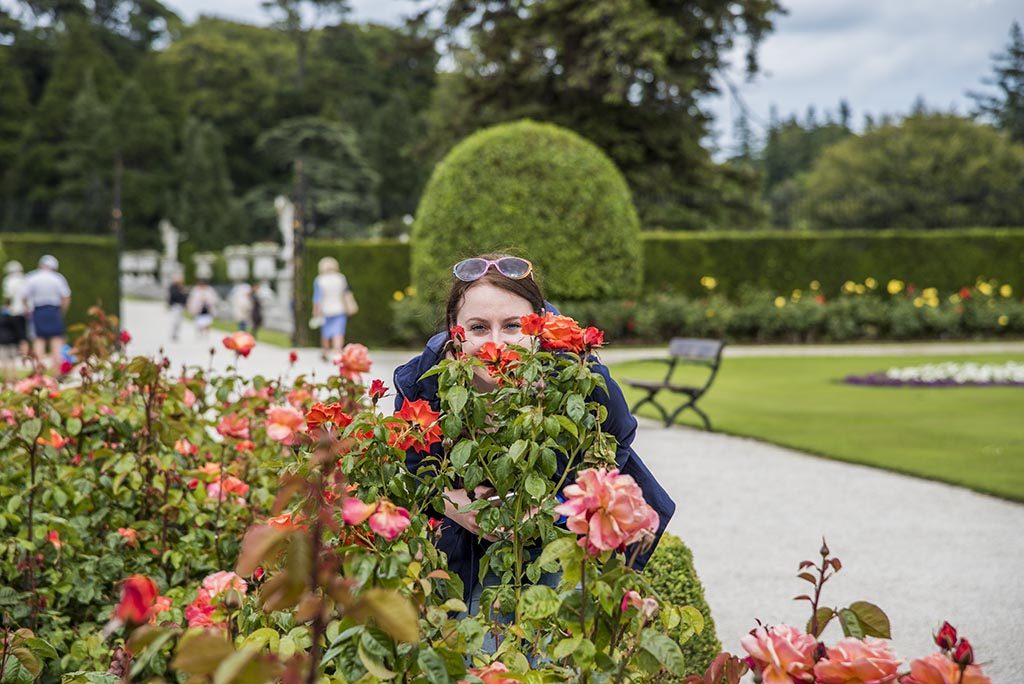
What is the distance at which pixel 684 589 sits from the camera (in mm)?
3275

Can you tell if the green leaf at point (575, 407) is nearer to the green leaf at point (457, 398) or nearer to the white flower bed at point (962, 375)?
the green leaf at point (457, 398)

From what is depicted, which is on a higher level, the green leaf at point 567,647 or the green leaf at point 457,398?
the green leaf at point 457,398

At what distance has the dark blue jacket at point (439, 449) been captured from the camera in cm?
204

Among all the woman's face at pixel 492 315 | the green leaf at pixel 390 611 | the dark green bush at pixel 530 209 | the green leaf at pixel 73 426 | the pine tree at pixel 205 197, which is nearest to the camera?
the green leaf at pixel 390 611

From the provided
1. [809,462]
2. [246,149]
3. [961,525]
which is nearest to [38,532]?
[961,525]

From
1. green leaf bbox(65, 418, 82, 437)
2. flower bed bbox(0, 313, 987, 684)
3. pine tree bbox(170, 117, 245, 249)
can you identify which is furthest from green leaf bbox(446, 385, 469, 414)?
pine tree bbox(170, 117, 245, 249)

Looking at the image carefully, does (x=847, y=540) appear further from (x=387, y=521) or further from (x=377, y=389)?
(x=387, y=521)

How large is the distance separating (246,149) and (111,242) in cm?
3397

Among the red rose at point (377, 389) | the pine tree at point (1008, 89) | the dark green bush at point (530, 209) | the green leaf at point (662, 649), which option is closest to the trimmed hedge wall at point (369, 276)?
the dark green bush at point (530, 209)

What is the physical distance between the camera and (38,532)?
2906mm

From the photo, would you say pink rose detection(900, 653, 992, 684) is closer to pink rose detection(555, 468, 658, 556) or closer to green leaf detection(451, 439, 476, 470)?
pink rose detection(555, 468, 658, 556)

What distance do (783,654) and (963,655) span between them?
196 millimetres

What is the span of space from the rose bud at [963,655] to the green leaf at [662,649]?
310 millimetres

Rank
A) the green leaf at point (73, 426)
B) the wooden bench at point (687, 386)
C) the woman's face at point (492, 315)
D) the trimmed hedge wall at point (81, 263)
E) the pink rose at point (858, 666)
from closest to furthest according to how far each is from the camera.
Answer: the pink rose at point (858, 666), the woman's face at point (492, 315), the green leaf at point (73, 426), the wooden bench at point (687, 386), the trimmed hedge wall at point (81, 263)
